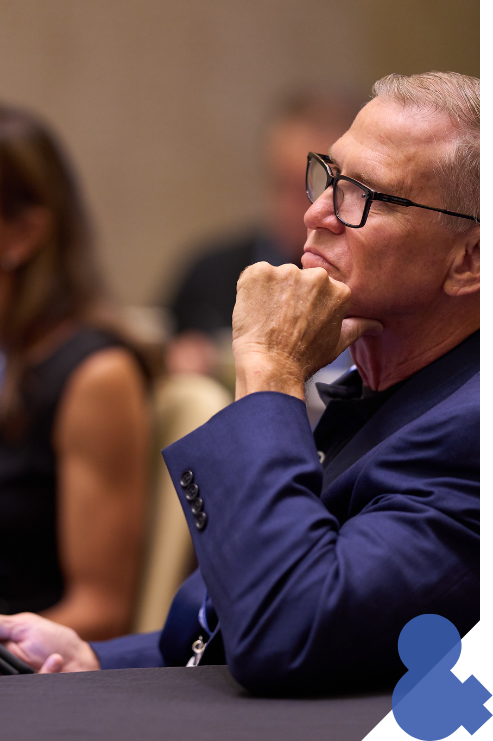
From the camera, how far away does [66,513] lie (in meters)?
1.85

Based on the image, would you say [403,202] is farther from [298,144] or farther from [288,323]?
[298,144]

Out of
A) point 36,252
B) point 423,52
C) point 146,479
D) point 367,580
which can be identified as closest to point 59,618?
point 146,479

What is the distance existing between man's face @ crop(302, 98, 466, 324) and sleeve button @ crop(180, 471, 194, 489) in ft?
0.89

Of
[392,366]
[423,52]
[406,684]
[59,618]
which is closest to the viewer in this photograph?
[406,684]

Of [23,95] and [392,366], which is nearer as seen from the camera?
[392,366]

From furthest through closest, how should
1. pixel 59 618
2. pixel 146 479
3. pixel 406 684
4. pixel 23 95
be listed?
pixel 23 95 < pixel 146 479 < pixel 59 618 < pixel 406 684

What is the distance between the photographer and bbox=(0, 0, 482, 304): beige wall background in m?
4.08

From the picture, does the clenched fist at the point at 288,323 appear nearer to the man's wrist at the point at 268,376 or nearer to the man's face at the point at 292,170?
the man's wrist at the point at 268,376

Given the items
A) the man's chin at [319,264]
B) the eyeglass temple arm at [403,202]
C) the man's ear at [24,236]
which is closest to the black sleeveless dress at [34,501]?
the man's ear at [24,236]

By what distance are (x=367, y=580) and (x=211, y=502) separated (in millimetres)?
163

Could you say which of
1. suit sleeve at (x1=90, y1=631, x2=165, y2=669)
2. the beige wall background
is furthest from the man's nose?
the beige wall background

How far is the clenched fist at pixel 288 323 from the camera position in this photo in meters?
0.90

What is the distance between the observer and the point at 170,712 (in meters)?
0.73

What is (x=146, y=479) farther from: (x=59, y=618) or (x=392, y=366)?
(x=392, y=366)
